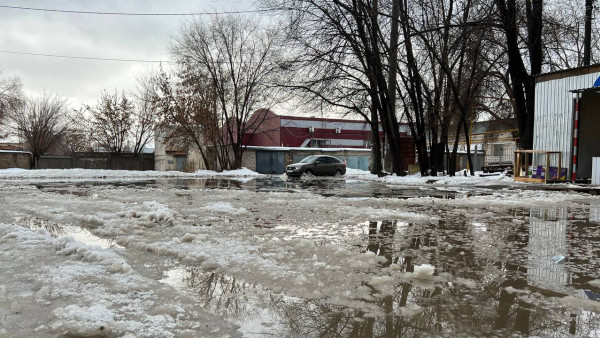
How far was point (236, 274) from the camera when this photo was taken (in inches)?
141

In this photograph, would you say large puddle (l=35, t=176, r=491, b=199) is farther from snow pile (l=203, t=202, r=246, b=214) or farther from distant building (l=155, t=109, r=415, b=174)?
distant building (l=155, t=109, r=415, b=174)

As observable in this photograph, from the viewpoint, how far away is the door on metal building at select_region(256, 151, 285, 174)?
39.6 meters

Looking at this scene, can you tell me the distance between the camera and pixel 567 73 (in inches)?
613

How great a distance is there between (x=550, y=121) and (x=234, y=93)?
77.3 feet

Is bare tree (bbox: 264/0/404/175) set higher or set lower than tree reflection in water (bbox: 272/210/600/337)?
higher

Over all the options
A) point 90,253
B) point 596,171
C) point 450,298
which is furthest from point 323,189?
point 450,298

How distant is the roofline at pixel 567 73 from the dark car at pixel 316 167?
52.2 feet

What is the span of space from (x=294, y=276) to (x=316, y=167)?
26.5 meters

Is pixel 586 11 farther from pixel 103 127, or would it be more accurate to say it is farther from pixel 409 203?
pixel 103 127

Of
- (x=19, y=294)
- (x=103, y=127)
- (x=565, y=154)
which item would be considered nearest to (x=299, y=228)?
(x=19, y=294)

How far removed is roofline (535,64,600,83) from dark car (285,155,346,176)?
15905 millimetres

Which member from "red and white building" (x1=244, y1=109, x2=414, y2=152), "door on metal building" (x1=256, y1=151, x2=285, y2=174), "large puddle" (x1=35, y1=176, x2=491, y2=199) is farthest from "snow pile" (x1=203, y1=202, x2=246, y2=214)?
"red and white building" (x1=244, y1=109, x2=414, y2=152)

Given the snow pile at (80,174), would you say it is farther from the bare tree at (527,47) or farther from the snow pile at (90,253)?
the snow pile at (90,253)

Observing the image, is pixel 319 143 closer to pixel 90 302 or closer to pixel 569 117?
pixel 569 117
